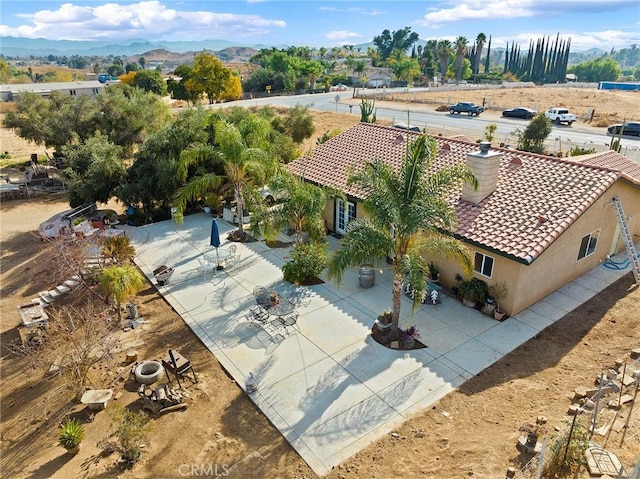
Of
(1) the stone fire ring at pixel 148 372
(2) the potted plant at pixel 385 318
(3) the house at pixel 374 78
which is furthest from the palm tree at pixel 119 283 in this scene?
(3) the house at pixel 374 78

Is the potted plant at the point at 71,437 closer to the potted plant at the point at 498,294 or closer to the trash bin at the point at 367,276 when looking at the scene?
the trash bin at the point at 367,276

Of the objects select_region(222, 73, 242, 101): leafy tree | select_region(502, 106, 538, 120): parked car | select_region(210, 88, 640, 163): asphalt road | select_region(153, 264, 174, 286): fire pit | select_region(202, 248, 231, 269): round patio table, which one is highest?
select_region(222, 73, 242, 101): leafy tree

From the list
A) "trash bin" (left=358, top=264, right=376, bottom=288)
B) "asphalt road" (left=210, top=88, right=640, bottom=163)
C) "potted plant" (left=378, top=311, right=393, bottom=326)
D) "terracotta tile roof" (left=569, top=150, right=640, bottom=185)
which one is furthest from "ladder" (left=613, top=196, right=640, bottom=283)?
"asphalt road" (left=210, top=88, right=640, bottom=163)

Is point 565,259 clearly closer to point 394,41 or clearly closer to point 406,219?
→ point 406,219

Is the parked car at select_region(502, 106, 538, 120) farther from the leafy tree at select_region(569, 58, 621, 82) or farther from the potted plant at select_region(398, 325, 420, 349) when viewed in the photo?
the leafy tree at select_region(569, 58, 621, 82)

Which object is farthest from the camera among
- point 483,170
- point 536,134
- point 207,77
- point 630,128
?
point 207,77

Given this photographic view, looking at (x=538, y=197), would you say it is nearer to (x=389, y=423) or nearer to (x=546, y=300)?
(x=546, y=300)

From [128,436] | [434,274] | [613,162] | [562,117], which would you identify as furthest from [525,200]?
[562,117]
